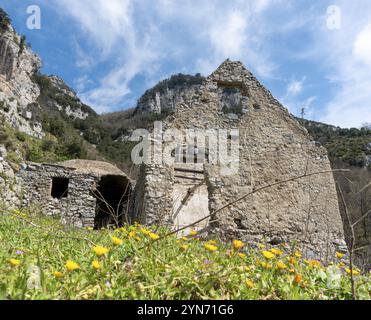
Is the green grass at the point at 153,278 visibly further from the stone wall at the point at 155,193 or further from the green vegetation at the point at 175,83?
the green vegetation at the point at 175,83

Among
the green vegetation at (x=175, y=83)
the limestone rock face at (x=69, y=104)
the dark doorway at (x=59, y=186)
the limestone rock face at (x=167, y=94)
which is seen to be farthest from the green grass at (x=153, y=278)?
the green vegetation at (x=175, y=83)

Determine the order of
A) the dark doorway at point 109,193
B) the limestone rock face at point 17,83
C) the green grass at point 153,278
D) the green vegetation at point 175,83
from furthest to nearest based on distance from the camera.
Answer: the green vegetation at point 175,83, the limestone rock face at point 17,83, the dark doorway at point 109,193, the green grass at point 153,278

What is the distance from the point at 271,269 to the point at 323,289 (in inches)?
15.4

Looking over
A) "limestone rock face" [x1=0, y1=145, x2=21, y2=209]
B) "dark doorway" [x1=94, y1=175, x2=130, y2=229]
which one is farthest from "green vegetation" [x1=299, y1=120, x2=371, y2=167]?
"limestone rock face" [x1=0, y1=145, x2=21, y2=209]

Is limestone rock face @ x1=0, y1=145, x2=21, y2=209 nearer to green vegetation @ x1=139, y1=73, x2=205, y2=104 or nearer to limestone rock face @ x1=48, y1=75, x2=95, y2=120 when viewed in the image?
limestone rock face @ x1=48, y1=75, x2=95, y2=120

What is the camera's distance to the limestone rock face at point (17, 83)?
27391 mm

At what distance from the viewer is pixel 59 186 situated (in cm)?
1325

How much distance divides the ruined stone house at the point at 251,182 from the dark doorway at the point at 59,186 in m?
4.45

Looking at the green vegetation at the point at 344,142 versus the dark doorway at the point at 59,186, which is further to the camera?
the green vegetation at the point at 344,142

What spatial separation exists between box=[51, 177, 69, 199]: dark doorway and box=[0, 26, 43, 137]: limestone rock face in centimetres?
1239

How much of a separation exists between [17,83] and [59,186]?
29555 millimetres

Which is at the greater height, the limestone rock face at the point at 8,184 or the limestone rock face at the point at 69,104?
the limestone rock face at the point at 69,104

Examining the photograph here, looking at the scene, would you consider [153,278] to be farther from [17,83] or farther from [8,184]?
[17,83]
